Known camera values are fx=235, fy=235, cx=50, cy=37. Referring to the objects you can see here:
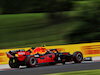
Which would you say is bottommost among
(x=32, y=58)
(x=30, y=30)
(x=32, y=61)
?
(x=32, y=61)

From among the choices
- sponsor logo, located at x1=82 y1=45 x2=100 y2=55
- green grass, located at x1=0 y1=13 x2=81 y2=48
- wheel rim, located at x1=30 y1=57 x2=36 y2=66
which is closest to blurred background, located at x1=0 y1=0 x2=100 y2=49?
green grass, located at x1=0 y1=13 x2=81 y2=48

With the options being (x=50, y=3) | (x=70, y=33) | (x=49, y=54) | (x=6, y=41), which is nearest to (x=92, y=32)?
(x=70, y=33)

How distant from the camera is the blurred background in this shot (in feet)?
80.3

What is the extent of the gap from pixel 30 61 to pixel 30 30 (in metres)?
19.8

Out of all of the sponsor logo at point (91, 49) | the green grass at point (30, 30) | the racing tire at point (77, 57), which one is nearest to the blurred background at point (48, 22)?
the green grass at point (30, 30)

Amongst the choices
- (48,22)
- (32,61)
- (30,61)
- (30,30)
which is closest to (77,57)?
(32,61)

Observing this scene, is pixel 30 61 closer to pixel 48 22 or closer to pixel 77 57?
pixel 77 57

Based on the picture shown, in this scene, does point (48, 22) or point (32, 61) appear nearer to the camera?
point (32, 61)

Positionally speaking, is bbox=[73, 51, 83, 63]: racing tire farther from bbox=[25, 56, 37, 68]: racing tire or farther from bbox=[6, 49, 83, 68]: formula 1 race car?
bbox=[25, 56, 37, 68]: racing tire

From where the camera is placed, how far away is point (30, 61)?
434 inches

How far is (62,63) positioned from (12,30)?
18.2 meters

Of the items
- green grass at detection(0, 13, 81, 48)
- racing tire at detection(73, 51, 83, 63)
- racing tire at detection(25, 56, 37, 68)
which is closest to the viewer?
racing tire at detection(25, 56, 37, 68)

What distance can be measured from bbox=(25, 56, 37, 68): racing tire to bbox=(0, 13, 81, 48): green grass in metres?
14.2

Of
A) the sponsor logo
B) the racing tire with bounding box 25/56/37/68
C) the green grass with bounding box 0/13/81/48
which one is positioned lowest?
the racing tire with bounding box 25/56/37/68
